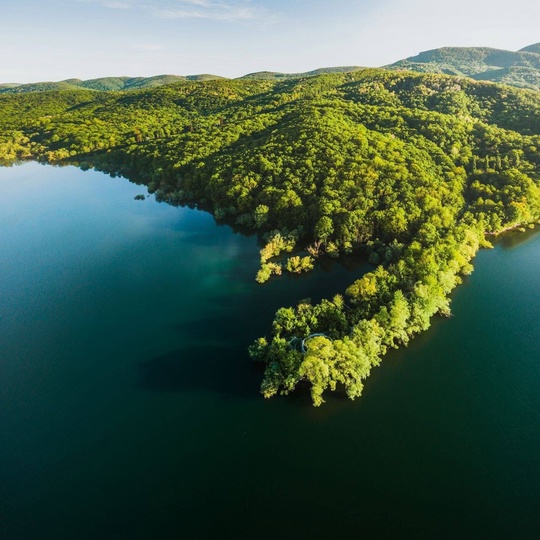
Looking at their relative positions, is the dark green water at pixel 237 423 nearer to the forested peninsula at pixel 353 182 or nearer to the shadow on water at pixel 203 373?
the shadow on water at pixel 203 373

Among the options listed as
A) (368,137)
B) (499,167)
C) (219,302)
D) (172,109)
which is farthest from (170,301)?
(172,109)

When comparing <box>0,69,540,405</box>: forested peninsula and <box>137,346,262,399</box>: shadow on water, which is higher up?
<box>0,69,540,405</box>: forested peninsula

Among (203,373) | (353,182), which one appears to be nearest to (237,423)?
(203,373)

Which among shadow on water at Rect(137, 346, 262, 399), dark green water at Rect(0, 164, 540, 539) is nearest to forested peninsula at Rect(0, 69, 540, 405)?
shadow on water at Rect(137, 346, 262, 399)

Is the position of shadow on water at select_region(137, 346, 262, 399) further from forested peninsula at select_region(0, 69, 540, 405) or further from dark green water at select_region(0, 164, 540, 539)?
forested peninsula at select_region(0, 69, 540, 405)

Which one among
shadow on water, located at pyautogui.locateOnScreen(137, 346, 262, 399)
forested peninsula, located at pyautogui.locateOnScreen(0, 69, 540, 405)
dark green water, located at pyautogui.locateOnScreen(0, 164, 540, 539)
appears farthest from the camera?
forested peninsula, located at pyautogui.locateOnScreen(0, 69, 540, 405)

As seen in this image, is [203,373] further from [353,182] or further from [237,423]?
[353,182]

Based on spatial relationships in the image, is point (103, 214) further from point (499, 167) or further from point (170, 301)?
point (499, 167)
